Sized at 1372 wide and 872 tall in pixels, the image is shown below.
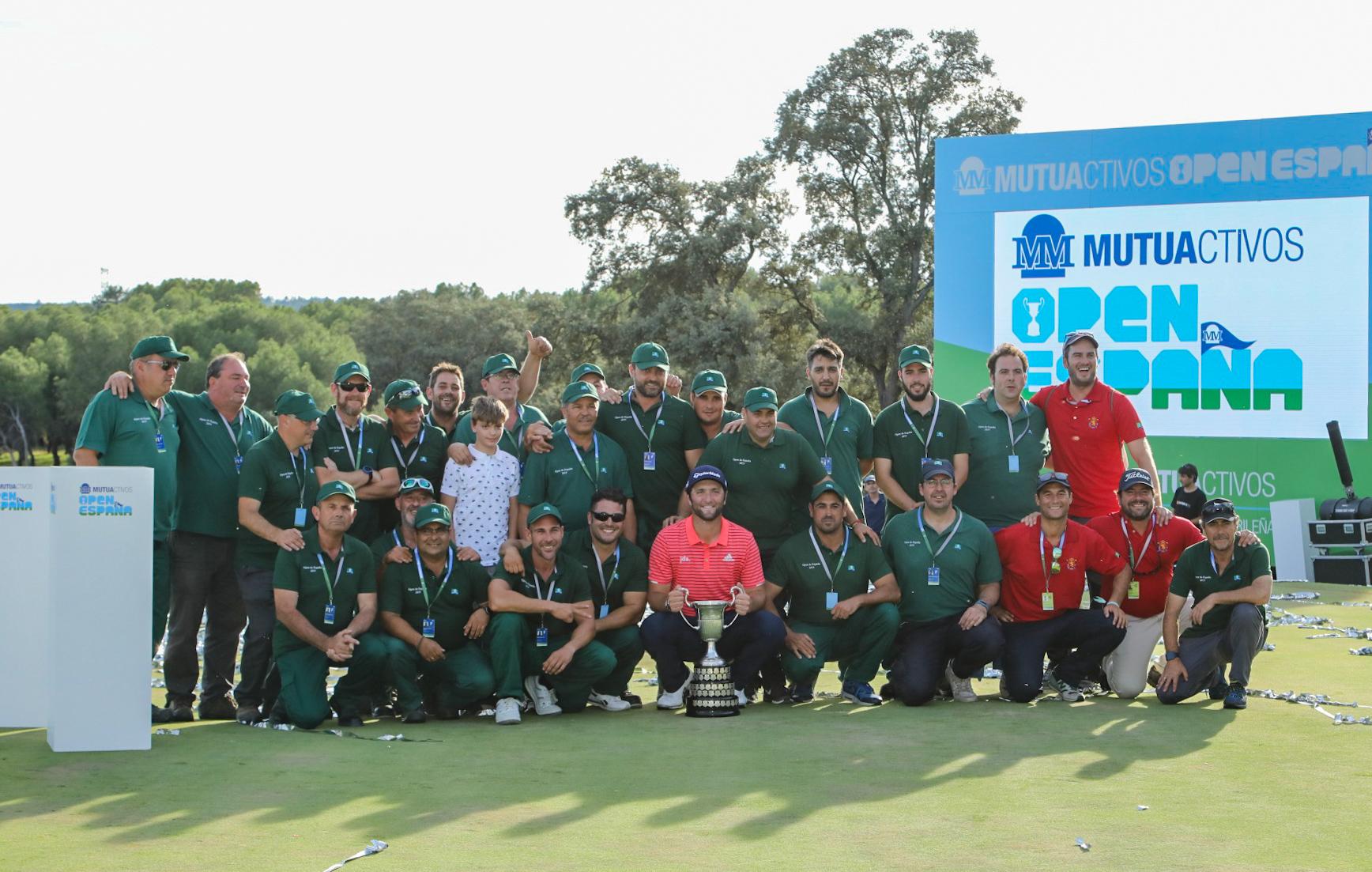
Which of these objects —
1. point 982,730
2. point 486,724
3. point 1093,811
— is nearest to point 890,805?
point 1093,811

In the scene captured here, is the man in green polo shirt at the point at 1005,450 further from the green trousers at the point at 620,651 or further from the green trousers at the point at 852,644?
the green trousers at the point at 620,651

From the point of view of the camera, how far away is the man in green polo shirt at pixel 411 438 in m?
7.83

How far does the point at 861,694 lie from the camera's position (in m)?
7.79

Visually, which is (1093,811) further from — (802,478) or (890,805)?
(802,478)

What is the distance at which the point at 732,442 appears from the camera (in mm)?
8031

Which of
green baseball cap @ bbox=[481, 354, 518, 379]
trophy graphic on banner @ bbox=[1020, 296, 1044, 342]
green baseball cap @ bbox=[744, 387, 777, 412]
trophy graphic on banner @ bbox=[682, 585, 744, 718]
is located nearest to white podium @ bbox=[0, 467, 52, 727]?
green baseball cap @ bbox=[481, 354, 518, 379]

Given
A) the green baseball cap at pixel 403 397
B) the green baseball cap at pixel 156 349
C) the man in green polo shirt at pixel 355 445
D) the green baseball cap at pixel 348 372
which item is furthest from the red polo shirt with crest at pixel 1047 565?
the green baseball cap at pixel 156 349

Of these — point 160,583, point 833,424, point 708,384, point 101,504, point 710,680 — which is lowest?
point 710,680

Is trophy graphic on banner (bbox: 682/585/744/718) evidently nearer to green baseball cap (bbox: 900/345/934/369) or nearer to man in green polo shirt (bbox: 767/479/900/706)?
man in green polo shirt (bbox: 767/479/900/706)

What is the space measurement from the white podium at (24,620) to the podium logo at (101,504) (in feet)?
2.20

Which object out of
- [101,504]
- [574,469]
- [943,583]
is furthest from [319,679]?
[943,583]

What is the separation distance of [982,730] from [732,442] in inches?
84.3

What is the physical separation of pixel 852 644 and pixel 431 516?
2.43 metres

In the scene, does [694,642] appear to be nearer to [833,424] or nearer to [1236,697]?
[833,424]
